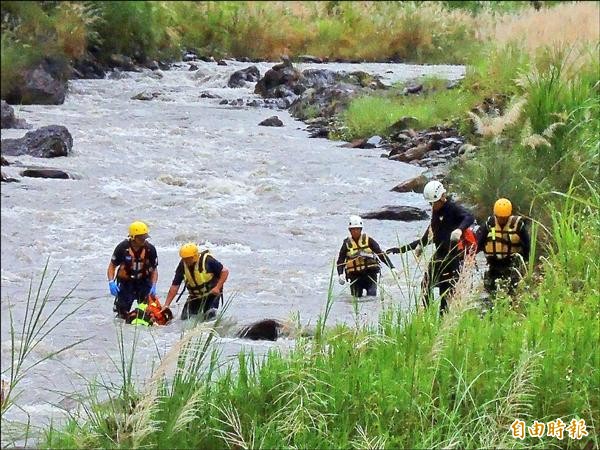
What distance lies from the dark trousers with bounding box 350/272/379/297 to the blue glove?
778 mm

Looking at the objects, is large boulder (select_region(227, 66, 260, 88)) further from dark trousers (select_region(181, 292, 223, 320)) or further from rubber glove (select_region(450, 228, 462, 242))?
rubber glove (select_region(450, 228, 462, 242))

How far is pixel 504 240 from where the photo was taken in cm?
386

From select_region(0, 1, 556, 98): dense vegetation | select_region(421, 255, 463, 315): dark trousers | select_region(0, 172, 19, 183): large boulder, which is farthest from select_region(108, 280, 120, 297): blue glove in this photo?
select_region(421, 255, 463, 315): dark trousers

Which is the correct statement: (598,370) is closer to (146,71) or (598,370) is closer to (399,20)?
(399,20)

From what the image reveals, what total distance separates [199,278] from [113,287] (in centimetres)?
30

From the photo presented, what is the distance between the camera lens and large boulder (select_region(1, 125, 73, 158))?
2990mm

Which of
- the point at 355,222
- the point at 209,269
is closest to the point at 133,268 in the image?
the point at 209,269

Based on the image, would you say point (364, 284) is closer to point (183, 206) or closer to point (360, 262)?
point (360, 262)

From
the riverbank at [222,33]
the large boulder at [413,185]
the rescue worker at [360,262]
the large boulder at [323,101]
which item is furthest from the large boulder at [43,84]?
the large boulder at [323,101]

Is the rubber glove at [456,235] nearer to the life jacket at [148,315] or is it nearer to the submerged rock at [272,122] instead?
the life jacket at [148,315]

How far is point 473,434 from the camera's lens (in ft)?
7.32

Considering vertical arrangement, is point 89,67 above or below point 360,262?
above

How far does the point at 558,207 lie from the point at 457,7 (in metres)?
1.22

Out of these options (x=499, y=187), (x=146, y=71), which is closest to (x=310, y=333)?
(x=146, y=71)
